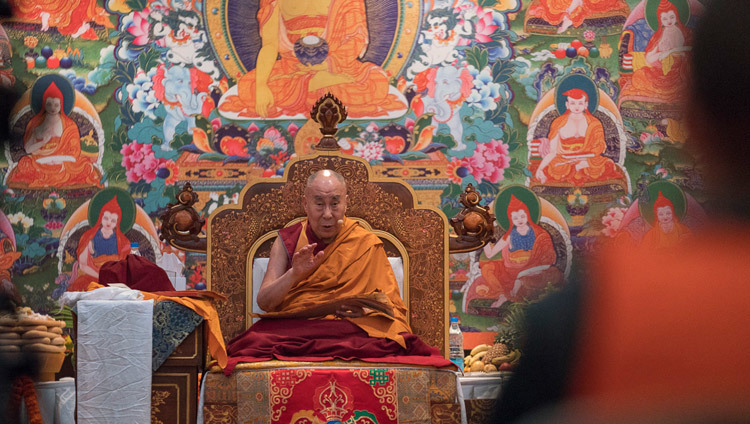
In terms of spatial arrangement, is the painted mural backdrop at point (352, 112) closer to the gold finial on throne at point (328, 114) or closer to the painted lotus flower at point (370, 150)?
the painted lotus flower at point (370, 150)

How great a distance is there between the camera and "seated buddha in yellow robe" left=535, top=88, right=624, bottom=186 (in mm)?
6828

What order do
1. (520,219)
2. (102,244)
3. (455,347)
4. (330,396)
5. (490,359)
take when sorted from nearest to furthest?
(330,396)
(455,347)
(490,359)
(102,244)
(520,219)

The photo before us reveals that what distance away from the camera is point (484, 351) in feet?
19.4

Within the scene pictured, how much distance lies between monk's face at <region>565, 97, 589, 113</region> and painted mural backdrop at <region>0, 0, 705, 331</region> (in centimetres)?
1

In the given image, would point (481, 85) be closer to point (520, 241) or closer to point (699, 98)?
point (520, 241)

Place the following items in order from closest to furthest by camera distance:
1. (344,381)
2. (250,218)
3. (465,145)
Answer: (344,381), (250,218), (465,145)

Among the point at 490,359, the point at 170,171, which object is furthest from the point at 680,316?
the point at 170,171

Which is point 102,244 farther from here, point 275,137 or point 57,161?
point 275,137

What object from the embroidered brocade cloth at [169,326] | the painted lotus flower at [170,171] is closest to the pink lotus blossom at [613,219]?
the painted lotus flower at [170,171]

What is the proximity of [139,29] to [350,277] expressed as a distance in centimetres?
372

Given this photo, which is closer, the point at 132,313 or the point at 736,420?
the point at 736,420

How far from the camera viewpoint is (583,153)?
688 cm

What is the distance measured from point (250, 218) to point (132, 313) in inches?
45.6

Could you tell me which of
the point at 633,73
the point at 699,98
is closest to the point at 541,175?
the point at 633,73
